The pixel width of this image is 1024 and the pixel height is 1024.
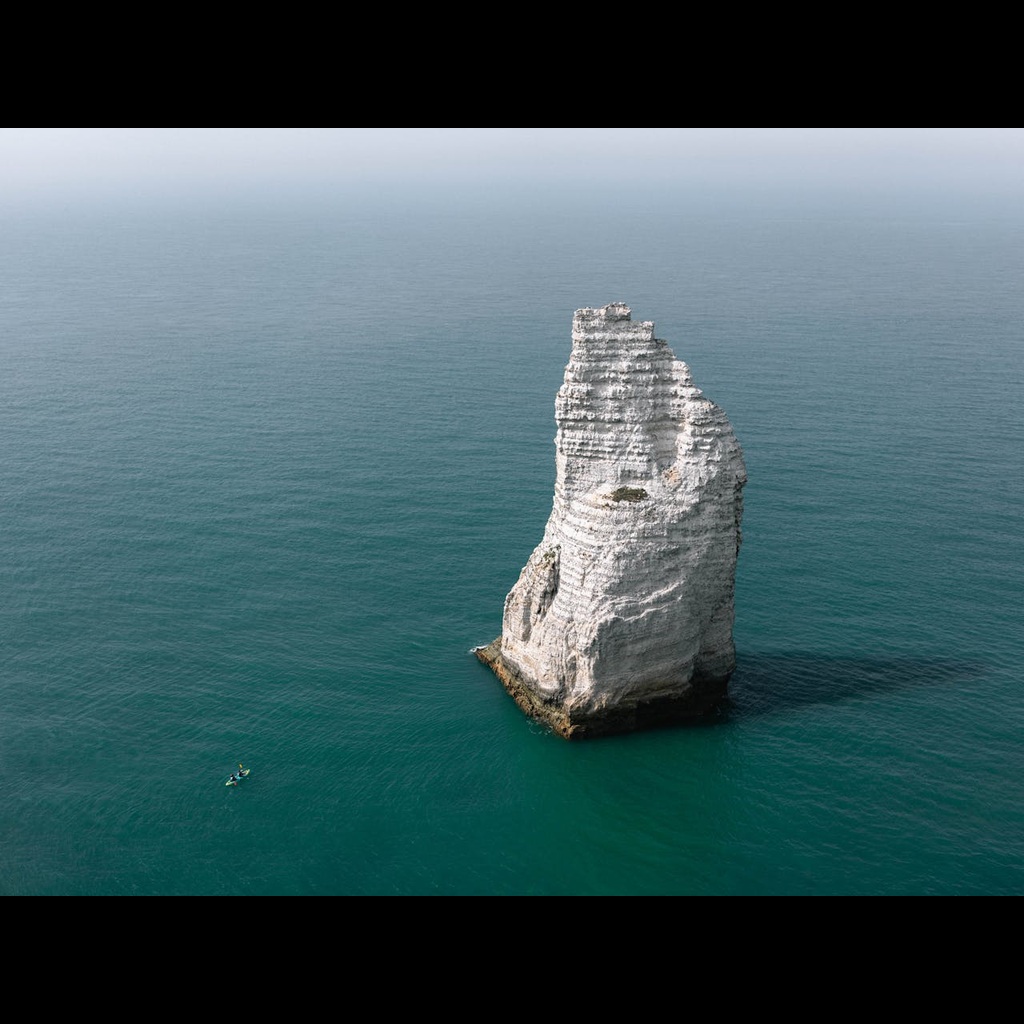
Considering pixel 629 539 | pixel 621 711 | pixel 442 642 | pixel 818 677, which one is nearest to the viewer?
pixel 629 539

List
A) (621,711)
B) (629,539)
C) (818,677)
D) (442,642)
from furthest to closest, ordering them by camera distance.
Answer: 1. (442,642)
2. (818,677)
3. (621,711)
4. (629,539)

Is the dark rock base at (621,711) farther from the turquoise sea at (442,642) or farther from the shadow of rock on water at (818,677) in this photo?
the shadow of rock on water at (818,677)

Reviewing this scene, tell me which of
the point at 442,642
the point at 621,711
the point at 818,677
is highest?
the point at 442,642

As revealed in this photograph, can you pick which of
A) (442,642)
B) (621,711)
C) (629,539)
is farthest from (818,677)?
(442,642)

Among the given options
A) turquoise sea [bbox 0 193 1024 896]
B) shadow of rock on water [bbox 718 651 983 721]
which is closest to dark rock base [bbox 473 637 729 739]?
turquoise sea [bbox 0 193 1024 896]

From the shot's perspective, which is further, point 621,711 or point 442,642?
point 442,642

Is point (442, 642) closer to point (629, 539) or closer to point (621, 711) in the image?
point (621, 711)

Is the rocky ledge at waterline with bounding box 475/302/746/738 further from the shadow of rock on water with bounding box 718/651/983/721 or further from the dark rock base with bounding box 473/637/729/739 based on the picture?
the shadow of rock on water with bounding box 718/651/983/721

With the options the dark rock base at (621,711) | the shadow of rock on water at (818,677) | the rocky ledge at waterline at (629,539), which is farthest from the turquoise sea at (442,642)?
the rocky ledge at waterline at (629,539)
